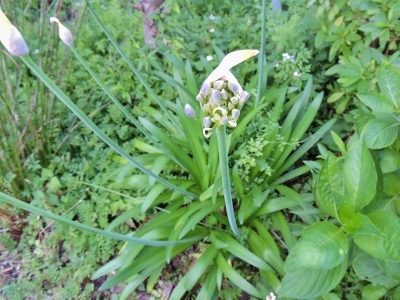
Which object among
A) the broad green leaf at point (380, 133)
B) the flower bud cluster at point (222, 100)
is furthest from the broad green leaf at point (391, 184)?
the flower bud cluster at point (222, 100)

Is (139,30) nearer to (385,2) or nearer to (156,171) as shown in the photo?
(156,171)

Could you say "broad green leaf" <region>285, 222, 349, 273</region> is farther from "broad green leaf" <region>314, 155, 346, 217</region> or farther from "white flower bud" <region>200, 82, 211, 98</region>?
"white flower bud" <region>200, 82, 211, 98</region>

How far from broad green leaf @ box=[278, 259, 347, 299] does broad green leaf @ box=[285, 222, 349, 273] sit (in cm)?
9

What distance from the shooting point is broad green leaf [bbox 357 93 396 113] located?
1276 millimetres

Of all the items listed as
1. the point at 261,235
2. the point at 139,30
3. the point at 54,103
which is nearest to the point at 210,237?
the point at 261,235

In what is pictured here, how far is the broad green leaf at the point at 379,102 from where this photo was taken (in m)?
1.28

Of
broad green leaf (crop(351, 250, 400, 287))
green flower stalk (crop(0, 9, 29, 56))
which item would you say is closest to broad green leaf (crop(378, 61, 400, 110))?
broad green leaf (crop(351, 250, 400, 287))

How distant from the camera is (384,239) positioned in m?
1.10

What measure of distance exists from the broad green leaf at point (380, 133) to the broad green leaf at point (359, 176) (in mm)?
168

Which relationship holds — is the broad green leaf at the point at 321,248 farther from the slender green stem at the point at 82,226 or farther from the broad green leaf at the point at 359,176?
the slender green stem at the point at 82,226

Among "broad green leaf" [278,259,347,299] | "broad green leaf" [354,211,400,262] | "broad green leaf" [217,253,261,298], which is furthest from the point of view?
"broad green leaf" [217,253,261,298]

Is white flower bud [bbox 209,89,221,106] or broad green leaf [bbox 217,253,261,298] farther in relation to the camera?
broad green leaf [bbox 217,253,261,298]

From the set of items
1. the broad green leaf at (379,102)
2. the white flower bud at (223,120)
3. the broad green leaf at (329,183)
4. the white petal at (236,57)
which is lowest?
the broad green leaf at (329,183)

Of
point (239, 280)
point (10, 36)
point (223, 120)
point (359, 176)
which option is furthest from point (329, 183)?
point (10, 36)
